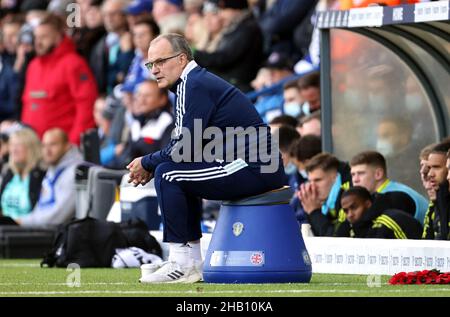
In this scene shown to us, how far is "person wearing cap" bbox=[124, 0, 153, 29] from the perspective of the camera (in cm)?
1980

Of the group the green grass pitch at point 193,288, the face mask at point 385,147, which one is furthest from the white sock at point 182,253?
the face mask at point 385,147

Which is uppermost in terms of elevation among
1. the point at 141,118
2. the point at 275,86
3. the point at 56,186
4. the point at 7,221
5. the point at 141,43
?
the point at 141,43

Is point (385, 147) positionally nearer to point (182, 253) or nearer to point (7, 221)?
point (182, 253)

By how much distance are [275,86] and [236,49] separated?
1.23m

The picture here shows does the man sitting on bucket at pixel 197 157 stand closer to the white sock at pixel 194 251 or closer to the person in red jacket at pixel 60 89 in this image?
the white sock at pixel 194 251

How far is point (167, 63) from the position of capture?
9.96 metres

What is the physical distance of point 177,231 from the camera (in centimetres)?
983

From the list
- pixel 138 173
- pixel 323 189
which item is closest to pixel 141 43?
pixel 323 189

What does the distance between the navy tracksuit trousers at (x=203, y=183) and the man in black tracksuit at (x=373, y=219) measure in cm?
224

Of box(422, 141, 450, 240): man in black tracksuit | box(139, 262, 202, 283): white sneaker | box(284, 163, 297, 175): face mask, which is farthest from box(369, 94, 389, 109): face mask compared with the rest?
box(139, 262, 202, 283): white sneaker

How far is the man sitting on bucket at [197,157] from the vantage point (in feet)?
31.8

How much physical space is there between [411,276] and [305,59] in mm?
7030

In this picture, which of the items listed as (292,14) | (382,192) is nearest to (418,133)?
(382,192)

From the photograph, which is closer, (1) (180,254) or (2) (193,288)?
(2) (193,288)
